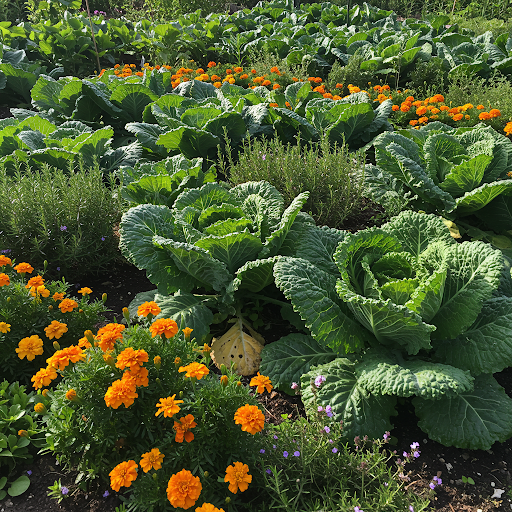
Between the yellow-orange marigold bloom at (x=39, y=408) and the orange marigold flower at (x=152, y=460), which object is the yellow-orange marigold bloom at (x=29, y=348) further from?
the orange marigold flower at (x=152, y=460)

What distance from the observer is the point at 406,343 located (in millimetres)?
2252

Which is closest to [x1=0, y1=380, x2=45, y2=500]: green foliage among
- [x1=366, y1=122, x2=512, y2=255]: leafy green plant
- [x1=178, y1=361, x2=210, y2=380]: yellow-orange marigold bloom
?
[x1=178, y1=361, x2=210, y2=380]: yellow-orange marigold bloom

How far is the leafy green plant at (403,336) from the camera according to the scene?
1967 mm

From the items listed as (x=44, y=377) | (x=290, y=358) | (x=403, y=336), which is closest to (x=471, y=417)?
(x=403, y=336)

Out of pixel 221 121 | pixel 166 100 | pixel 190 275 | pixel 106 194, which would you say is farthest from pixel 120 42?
pixel 190 275

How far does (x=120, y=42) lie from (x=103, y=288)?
8.52 metres

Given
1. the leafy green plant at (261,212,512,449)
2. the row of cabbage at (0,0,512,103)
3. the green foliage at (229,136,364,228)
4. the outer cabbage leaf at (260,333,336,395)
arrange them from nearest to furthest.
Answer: the leafy green plant at (261,212,512,449) < the outer cabbage leaf at (260,333,336,395) < the green foliage at (229,136,364,228) < the row of cabbage at (0,0,512,103)

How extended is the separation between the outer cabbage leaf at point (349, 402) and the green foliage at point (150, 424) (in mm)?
443

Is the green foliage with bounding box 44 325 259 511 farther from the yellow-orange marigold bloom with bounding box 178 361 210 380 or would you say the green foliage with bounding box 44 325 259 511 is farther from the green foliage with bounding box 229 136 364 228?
the green foliage with bounding box 229 136 364 228

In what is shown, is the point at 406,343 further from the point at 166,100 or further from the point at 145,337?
the point at 166,100

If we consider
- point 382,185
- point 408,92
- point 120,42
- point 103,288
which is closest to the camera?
point 103,288

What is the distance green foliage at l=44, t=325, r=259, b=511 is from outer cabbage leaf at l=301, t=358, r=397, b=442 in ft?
1.45

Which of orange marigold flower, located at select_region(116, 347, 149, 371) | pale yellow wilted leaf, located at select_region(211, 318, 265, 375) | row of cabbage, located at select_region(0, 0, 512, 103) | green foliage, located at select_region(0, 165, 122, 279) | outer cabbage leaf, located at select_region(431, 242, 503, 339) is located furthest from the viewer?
row of cabbage, located at select_region(0, 0, 512, 103)

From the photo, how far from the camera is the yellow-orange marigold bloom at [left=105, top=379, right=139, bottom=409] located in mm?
1540
